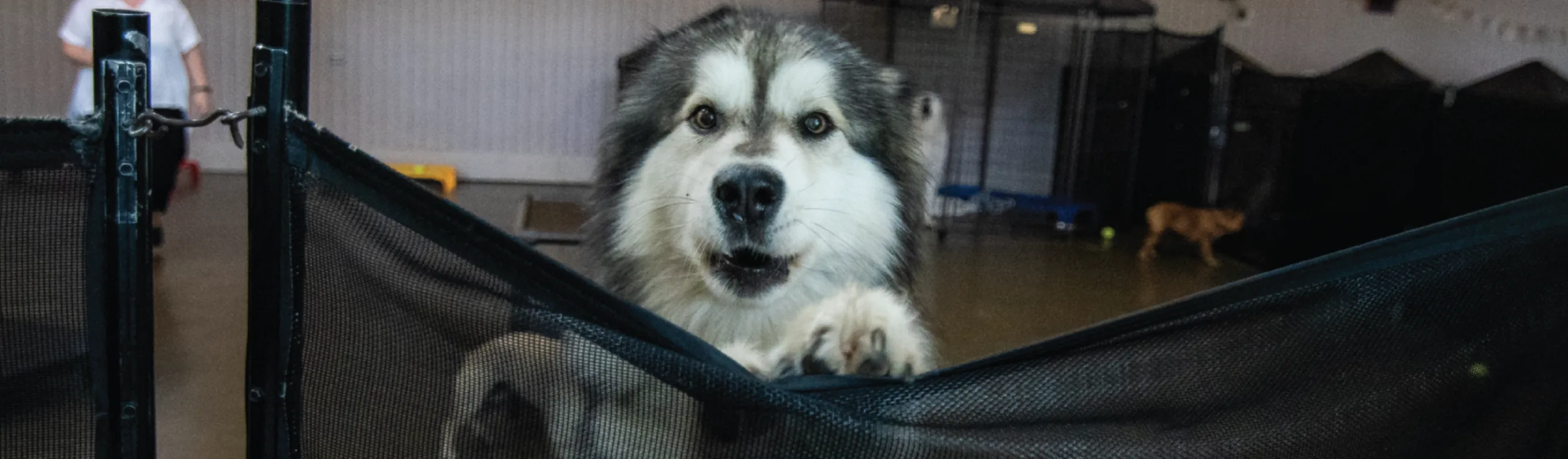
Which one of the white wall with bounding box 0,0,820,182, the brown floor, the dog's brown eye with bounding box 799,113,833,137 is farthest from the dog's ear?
the white wall with bounding box 0,0,820,182

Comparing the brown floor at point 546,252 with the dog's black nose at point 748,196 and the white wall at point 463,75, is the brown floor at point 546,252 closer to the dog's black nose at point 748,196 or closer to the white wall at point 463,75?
the white wall at point 463,75

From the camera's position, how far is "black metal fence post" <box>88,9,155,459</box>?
1.00 m

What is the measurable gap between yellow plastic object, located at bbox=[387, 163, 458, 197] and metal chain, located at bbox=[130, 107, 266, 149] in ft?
21.3

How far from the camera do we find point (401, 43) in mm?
7965

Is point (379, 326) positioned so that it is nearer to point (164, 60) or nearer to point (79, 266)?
point (79, 266)

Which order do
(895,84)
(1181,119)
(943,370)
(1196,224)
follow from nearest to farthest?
(943,370), (895,84), (1196,224), (1181,119)

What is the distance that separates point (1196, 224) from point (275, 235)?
20.1 ft

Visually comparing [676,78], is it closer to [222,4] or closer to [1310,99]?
[1310,99]

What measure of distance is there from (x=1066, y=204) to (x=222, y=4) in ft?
18.5

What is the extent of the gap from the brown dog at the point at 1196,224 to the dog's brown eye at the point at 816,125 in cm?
486

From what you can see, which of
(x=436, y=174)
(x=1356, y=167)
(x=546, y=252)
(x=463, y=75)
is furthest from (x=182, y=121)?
(x=463, y=75)

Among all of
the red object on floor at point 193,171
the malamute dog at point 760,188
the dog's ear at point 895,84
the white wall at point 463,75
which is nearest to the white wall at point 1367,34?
the white wall at point 463,75

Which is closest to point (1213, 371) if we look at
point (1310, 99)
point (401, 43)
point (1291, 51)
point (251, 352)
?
point (251, 352)

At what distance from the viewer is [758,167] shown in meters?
1.75
